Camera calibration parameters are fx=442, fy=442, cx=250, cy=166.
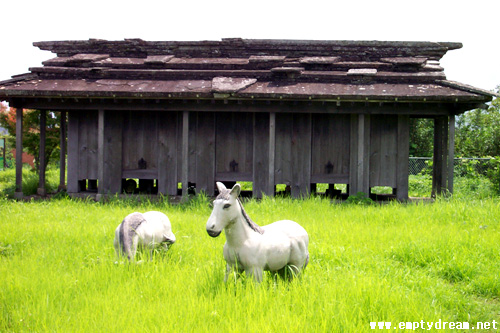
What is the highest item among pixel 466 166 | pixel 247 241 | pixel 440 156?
pixel 440 156

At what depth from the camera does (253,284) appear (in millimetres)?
4348

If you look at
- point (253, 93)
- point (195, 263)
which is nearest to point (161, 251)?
point (195, 263)

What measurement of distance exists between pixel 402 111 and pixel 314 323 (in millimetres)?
8944

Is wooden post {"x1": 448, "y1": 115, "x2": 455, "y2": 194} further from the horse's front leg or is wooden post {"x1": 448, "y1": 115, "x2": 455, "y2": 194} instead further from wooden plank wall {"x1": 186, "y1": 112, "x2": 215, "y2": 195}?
the horse's front leg

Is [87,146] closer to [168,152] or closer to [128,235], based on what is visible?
[168,152]

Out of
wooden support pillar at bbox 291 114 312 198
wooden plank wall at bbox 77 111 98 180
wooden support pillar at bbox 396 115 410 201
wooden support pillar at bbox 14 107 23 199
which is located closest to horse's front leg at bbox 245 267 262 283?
wooden support pillar at bbox 291 114 312 198

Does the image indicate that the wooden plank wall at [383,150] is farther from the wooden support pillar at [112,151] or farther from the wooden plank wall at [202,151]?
the wooden support pillar at [112,151]

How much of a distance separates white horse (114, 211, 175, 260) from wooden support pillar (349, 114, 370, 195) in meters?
6.89

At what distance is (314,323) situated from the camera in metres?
3.78

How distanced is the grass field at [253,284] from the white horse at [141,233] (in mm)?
206

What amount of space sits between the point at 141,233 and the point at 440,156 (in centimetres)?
1033

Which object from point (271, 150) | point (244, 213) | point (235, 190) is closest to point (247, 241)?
point (244, 213)

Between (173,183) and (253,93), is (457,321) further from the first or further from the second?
(173,183)

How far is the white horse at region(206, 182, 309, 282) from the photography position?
430 centimetres
